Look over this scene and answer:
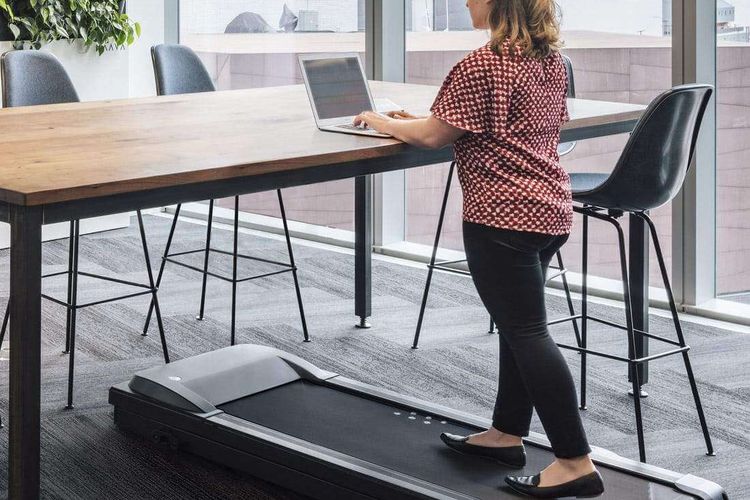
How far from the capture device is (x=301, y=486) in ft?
9.49

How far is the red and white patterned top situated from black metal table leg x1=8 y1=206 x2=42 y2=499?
942 mm

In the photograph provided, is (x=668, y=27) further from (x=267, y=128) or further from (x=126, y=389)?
(x=126, y=389)

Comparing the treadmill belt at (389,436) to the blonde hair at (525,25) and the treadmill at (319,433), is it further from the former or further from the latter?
the blonde hair at (525,25)

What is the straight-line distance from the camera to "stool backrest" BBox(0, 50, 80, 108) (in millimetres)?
4215

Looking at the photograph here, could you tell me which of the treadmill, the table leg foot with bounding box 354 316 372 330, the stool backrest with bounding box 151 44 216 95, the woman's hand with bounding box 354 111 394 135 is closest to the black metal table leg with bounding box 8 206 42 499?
the treadmill

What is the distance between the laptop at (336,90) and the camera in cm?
319

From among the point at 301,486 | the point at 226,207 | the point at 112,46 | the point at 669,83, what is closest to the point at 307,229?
the point at 226,207

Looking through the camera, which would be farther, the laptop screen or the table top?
the laptop screen

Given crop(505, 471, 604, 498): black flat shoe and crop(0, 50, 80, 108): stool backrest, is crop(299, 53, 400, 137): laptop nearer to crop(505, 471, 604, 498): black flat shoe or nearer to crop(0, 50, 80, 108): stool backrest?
crop(505, 471, 604, 498): black flat shoe

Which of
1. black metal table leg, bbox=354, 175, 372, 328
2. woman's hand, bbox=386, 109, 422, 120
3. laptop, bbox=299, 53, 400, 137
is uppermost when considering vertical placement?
laptop, bbox=299, 53, 400, 137

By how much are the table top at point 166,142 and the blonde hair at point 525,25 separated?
0.51 meters

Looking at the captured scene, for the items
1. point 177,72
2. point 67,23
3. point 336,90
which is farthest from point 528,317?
point 67,23

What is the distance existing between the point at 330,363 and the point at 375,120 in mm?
1368

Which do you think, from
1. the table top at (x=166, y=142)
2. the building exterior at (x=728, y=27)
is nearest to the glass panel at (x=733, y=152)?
the building exterior at (x=728, y=27)
